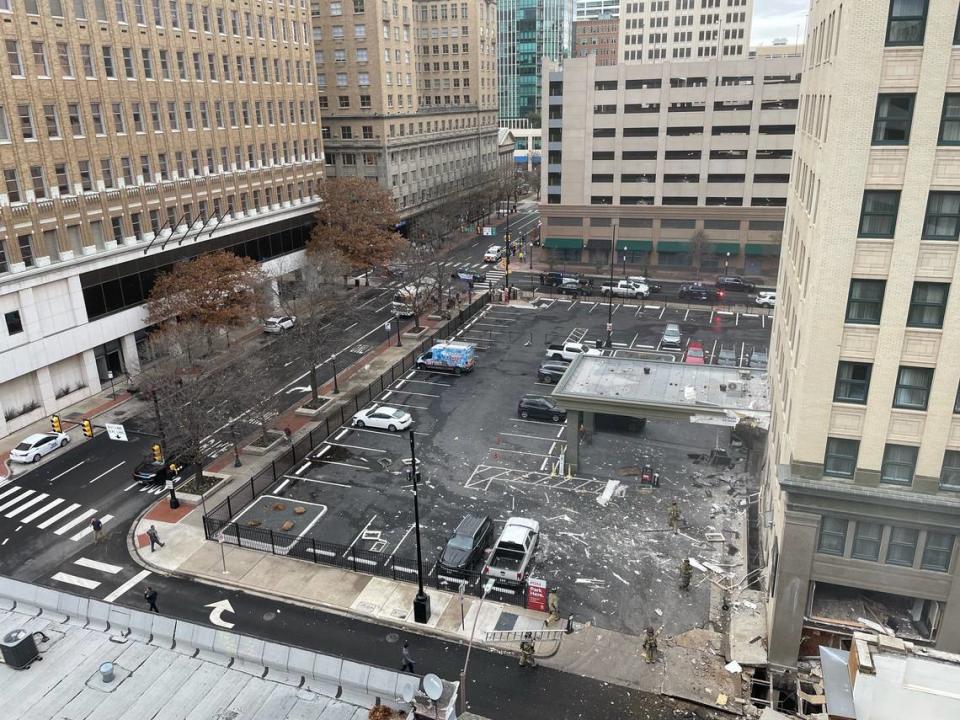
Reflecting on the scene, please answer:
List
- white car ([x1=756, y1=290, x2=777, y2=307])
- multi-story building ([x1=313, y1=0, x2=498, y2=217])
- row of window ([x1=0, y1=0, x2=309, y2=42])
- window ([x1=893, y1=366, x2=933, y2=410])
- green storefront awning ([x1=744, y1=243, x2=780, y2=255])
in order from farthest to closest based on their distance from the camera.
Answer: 1. multi-story building ([x1=313, y1=0, x2=498, y2=217])
2. green storefront awning ([x1=744, y1=243, x2=780, y2=255])
3. white car ([x1=756, y1=290, x2=777, y2=307])
4. row of window ([x1=0, y1=0, x2=309, y2=42])
5. window ([x1=893, y1=366, x2=933, y2=410])

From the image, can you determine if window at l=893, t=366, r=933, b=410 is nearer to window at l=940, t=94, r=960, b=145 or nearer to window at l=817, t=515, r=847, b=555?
window at l=817, t=515, r=847, b=555

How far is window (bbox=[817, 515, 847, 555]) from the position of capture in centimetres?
2422

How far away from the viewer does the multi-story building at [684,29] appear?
12519 centimetres

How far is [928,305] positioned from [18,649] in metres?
26.8

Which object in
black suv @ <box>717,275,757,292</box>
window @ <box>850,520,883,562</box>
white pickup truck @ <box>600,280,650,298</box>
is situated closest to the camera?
window @ <box>850,520,883,562</box>

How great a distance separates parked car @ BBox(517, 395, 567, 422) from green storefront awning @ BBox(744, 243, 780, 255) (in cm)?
4770

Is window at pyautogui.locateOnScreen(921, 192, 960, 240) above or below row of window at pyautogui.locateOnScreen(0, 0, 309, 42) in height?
below

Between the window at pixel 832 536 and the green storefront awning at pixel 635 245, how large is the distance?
64535 millimetres

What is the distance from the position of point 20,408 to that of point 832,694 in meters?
48.2

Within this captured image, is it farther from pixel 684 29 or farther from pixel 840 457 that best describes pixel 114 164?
pixel 684 29

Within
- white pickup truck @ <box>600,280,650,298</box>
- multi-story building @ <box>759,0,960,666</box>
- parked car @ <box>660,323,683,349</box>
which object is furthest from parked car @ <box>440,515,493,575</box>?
white pickup truck @ <box>600,280,650,298</box>

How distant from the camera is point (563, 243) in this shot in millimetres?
88750

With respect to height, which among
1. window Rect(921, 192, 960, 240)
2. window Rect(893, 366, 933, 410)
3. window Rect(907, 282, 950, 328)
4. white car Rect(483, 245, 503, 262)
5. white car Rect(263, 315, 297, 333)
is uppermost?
window Rect(921, 192, 960, 240)

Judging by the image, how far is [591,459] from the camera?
3994 centimetres
